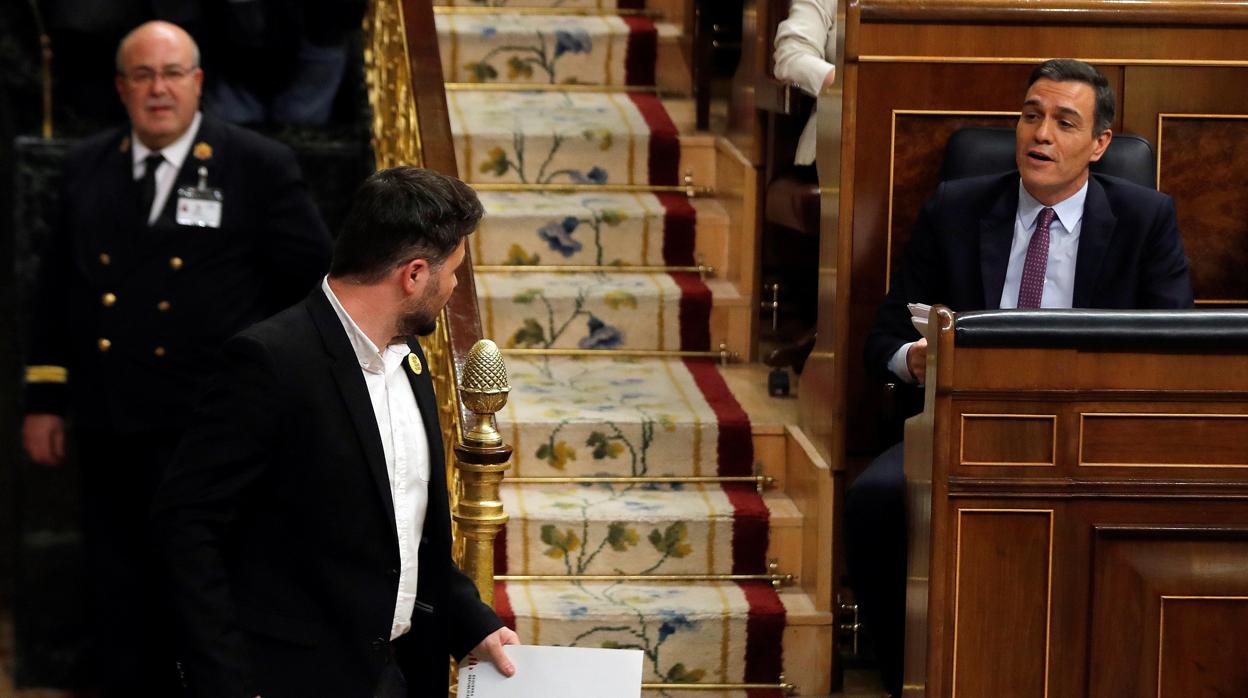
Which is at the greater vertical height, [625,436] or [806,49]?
[806,49]

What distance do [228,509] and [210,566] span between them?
0.08 meters

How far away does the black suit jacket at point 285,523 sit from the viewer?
7.38 ft

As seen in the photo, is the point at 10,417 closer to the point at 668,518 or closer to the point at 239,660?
the point at 668,518

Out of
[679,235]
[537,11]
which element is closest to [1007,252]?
[679,235]

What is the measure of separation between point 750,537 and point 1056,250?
3.28 feet

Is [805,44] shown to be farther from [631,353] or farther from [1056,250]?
[1056,250]

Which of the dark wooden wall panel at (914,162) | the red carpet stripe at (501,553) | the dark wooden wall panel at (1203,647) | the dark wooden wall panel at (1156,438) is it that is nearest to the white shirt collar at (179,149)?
the red carpet stripe at (501,553)

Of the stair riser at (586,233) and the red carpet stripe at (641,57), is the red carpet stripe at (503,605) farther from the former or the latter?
the red carpet stripe at (641,57)

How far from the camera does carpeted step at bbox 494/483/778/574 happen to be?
4.02 metres

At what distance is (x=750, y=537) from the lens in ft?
13.3

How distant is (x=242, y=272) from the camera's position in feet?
13.5

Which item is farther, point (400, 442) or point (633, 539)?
point (633, 539)

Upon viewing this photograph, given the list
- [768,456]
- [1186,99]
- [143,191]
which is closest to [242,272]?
[143,191]

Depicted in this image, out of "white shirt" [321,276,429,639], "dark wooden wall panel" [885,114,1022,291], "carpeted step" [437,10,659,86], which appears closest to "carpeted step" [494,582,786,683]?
"dark wooden wall panel" [885,114,1022,291]
